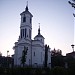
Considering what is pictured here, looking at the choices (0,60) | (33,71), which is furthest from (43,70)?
(0,60)

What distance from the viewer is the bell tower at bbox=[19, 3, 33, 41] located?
206 ft

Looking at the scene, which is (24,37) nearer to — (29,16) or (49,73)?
(29,16)

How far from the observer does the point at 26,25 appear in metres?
63.0

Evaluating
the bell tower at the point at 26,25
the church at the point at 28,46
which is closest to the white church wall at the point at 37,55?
the church at the point at 28,46

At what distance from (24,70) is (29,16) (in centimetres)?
3678

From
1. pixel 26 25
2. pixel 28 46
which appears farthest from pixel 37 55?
pixel 26 25

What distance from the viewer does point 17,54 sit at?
6094cm

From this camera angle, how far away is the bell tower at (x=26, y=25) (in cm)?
6272

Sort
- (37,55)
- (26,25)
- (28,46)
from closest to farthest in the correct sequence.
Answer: (28,46), (37,55), (26,25)

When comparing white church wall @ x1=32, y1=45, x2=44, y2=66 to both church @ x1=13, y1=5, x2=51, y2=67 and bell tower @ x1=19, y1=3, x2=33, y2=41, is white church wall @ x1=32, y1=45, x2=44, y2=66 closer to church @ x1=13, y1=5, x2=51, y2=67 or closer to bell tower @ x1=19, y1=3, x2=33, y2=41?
church @ x1=13, y1=5, x2=51, y2=67

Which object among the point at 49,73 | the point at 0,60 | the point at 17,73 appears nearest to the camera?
the point at 49,73

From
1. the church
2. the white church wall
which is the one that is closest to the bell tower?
the church

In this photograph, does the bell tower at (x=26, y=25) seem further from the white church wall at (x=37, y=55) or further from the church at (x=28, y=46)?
the white church wall at (x=37, y=55)

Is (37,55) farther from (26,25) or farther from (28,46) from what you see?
(26,25)
